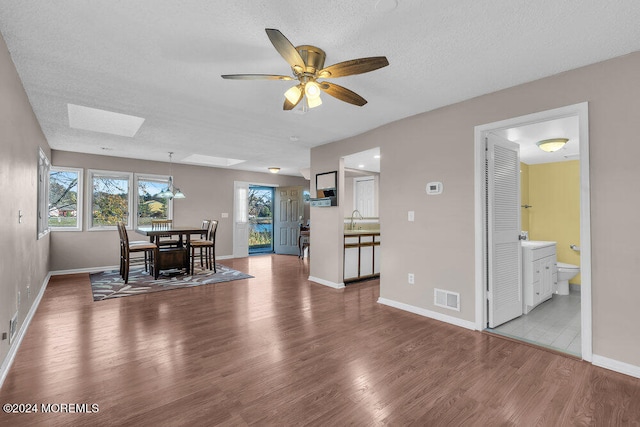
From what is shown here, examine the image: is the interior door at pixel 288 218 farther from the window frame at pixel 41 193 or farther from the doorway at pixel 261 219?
the window frame at pixel 41 193

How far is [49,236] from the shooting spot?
18.4 ft

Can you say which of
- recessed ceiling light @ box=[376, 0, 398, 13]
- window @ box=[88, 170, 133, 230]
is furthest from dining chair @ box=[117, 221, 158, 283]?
recessed ceiling light @ box=[376, 0, 398, 13]

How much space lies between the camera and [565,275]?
429 cm

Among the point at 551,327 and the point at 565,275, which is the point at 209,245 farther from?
the point at 565,275

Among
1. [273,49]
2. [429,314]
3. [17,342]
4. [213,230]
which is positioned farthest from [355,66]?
[213,230]

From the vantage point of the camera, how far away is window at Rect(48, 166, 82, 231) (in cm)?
574

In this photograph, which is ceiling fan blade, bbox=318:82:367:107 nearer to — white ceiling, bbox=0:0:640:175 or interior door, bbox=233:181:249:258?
white ceiling, bbox=0:0:640:175

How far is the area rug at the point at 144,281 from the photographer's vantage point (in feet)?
14.8

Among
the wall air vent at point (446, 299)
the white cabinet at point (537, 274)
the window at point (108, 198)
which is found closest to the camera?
the wall air vent at point (446, 299)

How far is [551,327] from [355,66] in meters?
3.32

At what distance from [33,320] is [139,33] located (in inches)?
131

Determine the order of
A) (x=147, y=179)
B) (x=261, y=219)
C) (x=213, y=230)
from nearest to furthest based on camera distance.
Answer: (x=213, y=230) → (x=147, y=179) → (x=261, y=219)

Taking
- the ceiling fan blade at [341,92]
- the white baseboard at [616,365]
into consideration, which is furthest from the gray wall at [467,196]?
the ceiling fan blade at [341,92]

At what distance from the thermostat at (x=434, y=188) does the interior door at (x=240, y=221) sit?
596cm
